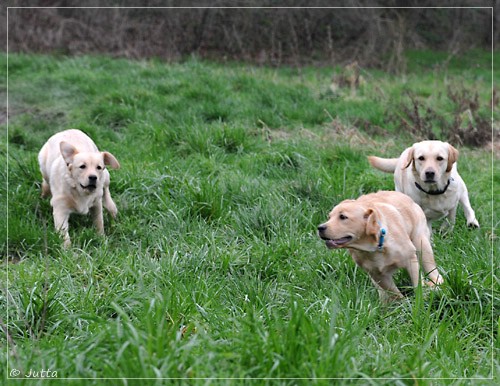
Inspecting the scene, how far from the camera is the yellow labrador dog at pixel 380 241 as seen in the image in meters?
4.61

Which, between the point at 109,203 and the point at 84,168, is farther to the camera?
the point at 109,203

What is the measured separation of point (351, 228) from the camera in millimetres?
4602

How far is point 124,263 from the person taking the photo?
16.5 ft

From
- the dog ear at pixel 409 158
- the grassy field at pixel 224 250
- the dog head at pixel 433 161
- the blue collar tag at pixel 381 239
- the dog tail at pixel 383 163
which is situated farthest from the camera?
the dog tail at pixel 383 163

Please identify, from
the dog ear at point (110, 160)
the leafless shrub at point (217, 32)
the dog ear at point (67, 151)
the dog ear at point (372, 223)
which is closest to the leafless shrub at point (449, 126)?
the leafless shrub at point (217, 32)

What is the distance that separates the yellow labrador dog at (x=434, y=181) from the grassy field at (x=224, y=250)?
283 millimetres

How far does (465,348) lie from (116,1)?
13.1m

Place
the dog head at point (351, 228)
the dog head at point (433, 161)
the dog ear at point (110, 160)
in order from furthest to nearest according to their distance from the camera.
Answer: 1. the dog ear at point (110, 160)
2. the dog head at point (433, 161)
3. the dog head at point (351, 228)

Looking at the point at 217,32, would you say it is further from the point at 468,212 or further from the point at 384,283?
the point at 384,283

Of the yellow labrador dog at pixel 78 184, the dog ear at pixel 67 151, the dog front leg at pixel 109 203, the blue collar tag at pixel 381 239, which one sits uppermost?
the blue collar tag at pixel 381 239

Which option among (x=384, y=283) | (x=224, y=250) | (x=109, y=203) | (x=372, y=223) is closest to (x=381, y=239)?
(x=372, y=223)

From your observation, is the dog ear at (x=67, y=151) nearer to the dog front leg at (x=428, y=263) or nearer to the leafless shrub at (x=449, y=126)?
the dog front leg at (x=428, y=263)

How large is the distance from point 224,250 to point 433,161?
6.89 feet

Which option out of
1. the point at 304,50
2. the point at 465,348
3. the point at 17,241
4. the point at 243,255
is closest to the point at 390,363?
the point at 465,348
